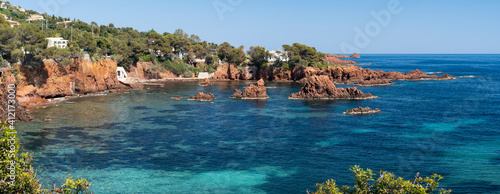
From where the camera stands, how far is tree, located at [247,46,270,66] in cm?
14612

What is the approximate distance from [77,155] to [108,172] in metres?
7.02

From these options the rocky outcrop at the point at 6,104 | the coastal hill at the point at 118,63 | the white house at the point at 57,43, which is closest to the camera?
the rocky outcrop at the point at 6,104

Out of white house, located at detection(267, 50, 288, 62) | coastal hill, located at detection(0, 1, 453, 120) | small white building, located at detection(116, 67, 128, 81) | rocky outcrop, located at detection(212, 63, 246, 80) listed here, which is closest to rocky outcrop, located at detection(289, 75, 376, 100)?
coastal hill, located at detection(0, 1, 453, 120)

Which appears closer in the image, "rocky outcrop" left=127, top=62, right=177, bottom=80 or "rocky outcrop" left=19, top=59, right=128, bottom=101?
"rocky outcrop" left=19, top=59, right=128, bottom=101

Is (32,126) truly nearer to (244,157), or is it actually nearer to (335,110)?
(244,157)

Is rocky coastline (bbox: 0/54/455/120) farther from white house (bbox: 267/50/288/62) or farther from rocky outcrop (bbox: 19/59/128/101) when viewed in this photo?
white house (bbox: 267/50/288/62)

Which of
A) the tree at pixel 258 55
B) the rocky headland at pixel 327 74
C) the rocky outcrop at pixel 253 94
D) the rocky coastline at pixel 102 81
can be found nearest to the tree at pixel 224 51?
the rocky headland at pixel 327 74

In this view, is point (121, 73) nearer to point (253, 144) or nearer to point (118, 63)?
point (118, 63)

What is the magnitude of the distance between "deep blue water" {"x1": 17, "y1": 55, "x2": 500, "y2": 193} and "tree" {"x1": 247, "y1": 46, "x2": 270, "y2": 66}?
65.6 metres

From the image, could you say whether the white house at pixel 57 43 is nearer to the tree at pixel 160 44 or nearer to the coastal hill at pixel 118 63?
the coastal hill at pixel 118 63

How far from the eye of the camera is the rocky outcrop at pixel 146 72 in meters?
128

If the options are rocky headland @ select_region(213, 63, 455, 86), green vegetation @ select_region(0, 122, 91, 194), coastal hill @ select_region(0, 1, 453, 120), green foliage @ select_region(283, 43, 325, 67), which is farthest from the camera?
green foliage @ select_region(283, 43, 325, 67)

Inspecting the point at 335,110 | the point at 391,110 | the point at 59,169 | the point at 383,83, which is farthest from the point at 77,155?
the point at 383,83

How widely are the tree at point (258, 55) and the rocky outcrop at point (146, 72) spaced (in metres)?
30.2
